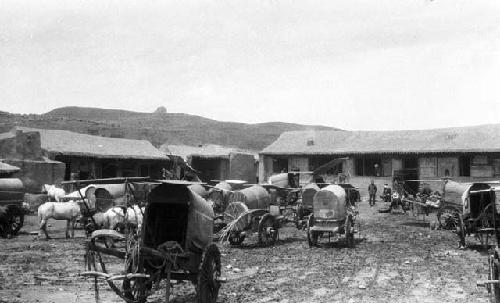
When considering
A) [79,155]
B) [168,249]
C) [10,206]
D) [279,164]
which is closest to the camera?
[168,249]

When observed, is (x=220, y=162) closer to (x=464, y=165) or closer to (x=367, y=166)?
(x=367, y=166)

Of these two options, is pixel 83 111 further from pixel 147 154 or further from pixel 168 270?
pixel 168 270

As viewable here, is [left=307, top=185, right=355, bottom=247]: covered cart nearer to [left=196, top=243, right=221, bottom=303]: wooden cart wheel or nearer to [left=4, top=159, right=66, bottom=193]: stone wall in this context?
[left=196, top=243, right=221, bottom=303]: wooden cart wheel

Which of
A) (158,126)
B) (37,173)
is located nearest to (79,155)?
(37,173)

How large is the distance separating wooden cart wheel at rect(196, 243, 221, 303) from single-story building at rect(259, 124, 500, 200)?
2301 cm

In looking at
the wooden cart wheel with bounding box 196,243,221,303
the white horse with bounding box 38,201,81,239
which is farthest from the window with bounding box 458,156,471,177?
the wooden cart wheel with bounding box 196,243,221,303

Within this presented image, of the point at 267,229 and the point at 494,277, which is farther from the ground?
the point at 494,277

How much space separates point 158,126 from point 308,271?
6119 centimetres

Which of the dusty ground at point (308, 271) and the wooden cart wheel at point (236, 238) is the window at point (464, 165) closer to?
the dusty ground at point (308, 271)

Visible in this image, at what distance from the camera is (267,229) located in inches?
761

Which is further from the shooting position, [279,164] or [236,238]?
[279,164]

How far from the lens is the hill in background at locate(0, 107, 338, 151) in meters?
55.5

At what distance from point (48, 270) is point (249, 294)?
6.08 m

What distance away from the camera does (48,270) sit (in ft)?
46.2
